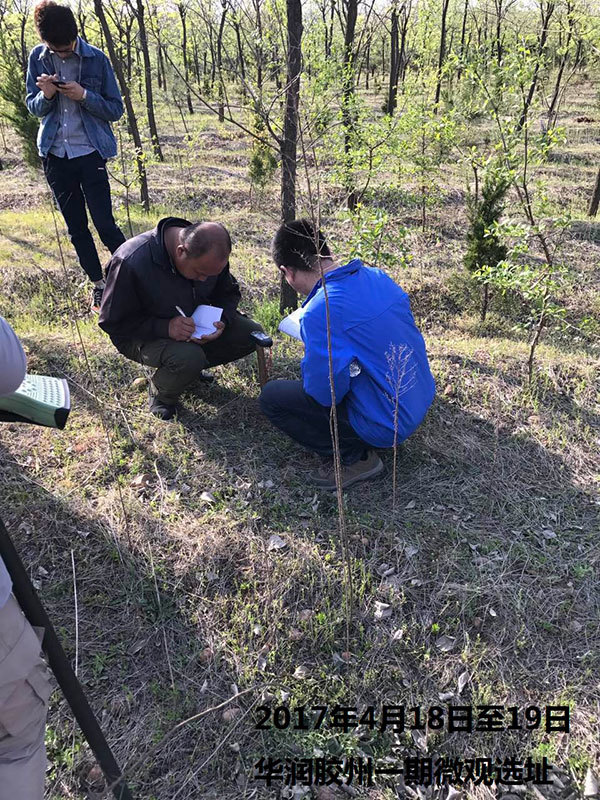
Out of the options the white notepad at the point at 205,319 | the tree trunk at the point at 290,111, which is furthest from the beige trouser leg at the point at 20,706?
the tree trunk at the point at 290,111

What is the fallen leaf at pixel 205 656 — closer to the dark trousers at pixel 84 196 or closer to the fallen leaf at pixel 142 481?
the fallen leaf at pixel 142 481

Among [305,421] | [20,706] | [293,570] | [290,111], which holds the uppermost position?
[290,111]

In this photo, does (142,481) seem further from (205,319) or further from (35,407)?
(35,407)

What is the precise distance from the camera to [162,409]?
3369 mm

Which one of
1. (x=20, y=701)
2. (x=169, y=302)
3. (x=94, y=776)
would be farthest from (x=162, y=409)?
(x=20, y=701)

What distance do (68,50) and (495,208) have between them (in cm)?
481

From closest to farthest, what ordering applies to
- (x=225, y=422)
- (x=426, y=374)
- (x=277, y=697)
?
(x=277, y=697)
(x=426, y=374)
(x=225, y=422)

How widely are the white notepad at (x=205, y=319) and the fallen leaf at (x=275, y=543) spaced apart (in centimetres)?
135

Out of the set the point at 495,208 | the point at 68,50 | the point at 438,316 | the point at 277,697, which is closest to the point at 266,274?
the point at 438,316

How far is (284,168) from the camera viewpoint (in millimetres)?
3711

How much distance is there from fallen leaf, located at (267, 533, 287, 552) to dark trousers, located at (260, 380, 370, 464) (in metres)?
0.64

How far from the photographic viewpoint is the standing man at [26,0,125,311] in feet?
11.6

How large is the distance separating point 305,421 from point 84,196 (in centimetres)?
269

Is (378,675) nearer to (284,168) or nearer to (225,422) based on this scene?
(225,422)
